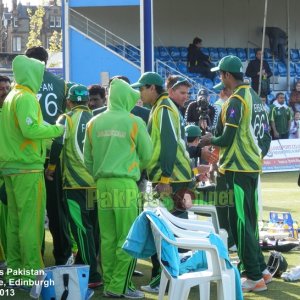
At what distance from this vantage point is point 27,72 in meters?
7.52

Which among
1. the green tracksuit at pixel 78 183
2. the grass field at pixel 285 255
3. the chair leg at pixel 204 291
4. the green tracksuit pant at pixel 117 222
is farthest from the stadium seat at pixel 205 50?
the chair leg at pixel 204 291

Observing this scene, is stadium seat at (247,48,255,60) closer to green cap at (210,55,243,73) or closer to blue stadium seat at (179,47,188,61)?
blue stadium seat at (179,47,188,61)

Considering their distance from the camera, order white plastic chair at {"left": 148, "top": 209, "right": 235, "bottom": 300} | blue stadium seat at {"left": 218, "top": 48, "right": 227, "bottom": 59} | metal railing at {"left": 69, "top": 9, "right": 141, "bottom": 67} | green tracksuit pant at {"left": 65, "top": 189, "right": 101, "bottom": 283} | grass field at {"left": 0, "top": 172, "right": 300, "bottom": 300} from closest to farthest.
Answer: white plastic chair at {"left": 148, "top": 209, "right": 235, "bottom": 300} < grass field at {"left": 0, "top": 172, "right": 300, "bottom": 300} < green tracksuit pant at {"left": 65, "top": 189, "right": 101, "bottom": 283} < metal railing at {"left": 69, "top": 9, "right": 141, "bottom": 67} < blue stadium seat at {"left": 218, "top": 48, "right": 227, "bottom": 59}

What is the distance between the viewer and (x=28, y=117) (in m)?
7.29

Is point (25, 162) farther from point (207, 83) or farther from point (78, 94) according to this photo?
point (207, 83)

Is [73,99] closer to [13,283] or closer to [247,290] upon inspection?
[13,283]

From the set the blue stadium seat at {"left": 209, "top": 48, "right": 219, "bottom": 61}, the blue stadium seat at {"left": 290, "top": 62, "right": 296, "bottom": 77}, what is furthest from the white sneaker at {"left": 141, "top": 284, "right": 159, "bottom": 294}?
the blue stadium seat at {"left": 290, "top": 62, "right": 296, "bottom": 77}

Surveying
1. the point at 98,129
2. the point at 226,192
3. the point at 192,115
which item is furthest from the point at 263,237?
the point at 192,115

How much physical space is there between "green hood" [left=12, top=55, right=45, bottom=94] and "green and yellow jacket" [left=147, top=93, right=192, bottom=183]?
3.84 ft

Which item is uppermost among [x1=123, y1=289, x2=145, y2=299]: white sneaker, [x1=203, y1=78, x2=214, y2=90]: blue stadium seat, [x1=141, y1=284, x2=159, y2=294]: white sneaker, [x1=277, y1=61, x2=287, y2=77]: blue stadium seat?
[x1=277, y1=61, x2=287, y2=77]: blue stadium seat

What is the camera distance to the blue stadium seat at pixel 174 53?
92.6ft

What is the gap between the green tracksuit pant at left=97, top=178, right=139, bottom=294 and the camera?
7270 millimetres

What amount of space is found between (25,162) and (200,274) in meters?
2.12

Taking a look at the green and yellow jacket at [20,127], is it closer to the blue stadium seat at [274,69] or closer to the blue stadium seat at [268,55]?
the blue stadium seat at [274,69]
